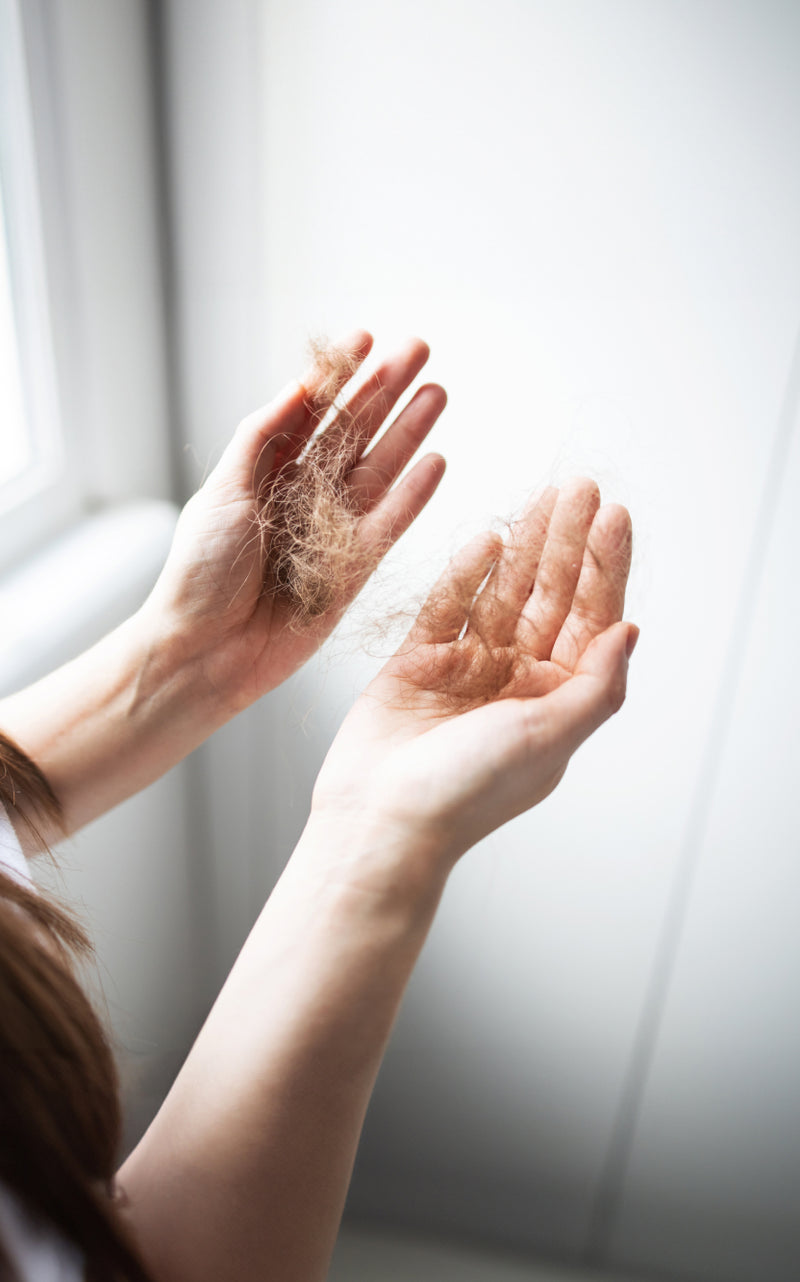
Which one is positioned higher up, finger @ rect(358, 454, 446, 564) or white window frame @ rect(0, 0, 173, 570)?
white window frame @ rect(0, 0, 173, 570)

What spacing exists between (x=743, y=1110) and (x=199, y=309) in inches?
42.1

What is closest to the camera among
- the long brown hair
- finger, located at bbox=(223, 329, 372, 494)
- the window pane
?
the long brown hair

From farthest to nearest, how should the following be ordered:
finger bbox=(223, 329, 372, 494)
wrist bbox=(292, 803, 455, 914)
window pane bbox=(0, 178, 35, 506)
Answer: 1. window pane bbox=(0, 178, 35, 506)
2. finger bbox=(223, 329, 372, 494)
3. wrist bbox=(292, 803, 455, 914)

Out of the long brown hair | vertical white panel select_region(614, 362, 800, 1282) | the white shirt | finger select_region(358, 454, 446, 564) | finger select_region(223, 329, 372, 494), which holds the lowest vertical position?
vertical white panel select_region(614, 362, 800, 1282)

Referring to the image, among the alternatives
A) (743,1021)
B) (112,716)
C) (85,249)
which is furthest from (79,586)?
(743,1021)

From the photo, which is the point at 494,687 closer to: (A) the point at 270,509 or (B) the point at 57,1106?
(A) the point at 270,509

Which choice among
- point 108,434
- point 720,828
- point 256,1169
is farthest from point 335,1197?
point 108,434

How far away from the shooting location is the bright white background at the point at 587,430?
0.64 m

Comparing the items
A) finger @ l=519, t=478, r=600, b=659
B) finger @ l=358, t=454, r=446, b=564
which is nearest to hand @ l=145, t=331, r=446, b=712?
finger @ l=358, t=454, r=446, b=564

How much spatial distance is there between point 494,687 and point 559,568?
0.09m

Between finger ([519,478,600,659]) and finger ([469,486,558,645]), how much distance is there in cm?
1

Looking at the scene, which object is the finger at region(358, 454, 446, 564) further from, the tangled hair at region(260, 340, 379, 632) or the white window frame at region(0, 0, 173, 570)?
the white window frame at region(0, 0, 173, 570)

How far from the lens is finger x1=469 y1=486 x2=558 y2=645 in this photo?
573 millimetres

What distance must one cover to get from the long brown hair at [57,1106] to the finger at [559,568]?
35cm
